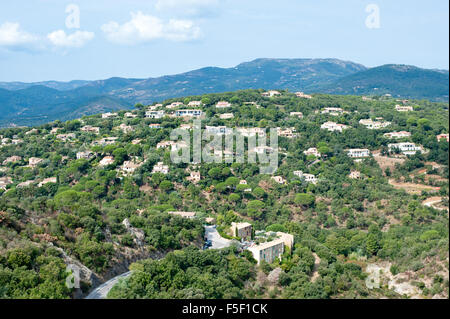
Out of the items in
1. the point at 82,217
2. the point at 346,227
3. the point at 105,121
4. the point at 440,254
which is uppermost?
the point at 105,121

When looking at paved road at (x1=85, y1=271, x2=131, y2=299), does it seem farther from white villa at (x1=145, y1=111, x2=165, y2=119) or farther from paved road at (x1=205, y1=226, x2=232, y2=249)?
white villa at (x1=145, y1=111, x2=165, y2=119)

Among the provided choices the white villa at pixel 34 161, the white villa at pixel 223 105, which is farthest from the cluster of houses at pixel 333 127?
the white villa at pixel 34 161

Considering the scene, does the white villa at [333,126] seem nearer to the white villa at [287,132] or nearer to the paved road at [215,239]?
the white villa at [287,132]

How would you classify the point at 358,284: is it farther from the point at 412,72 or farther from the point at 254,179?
the point at 412,72

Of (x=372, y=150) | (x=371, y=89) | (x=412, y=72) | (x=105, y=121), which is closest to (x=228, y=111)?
(x=105, y=121)

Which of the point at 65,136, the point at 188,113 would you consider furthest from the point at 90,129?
the point at 188,113

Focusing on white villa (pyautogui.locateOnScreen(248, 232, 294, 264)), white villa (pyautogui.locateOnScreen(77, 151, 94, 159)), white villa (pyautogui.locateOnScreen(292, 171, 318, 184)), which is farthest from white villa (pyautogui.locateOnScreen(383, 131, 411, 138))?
A: white villa (pyautogui.locateOnScreen(77, 151, 94, 159))
